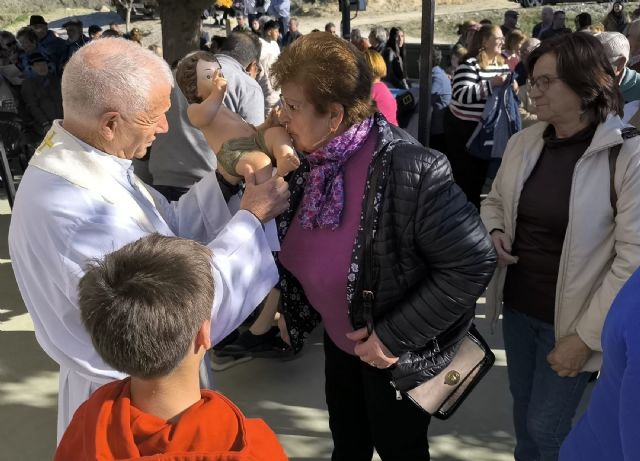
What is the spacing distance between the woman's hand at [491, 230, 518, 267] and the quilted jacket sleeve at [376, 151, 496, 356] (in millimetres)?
325

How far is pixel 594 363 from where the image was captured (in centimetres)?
202

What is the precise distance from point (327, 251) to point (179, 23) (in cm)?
657

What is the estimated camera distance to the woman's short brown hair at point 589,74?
6.42 ft

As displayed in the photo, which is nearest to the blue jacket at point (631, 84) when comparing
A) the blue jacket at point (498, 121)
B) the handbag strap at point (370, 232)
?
the blue jacket at point (498, 121)

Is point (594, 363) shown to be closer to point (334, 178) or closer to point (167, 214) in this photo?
point (334, 178)

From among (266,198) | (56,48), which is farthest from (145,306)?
(56,48)

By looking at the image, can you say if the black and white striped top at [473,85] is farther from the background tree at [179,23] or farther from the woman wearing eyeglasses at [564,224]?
the background tree at [179,23]

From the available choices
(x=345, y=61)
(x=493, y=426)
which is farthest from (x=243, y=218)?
(x=493, y=426)

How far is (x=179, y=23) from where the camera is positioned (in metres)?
7.66

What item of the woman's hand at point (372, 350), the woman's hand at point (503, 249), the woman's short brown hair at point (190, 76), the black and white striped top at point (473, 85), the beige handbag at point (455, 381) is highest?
the woman's short brown hair at point (190, 76)

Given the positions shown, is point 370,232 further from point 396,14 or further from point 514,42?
point 396,14

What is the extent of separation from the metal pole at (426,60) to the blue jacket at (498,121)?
1538mm

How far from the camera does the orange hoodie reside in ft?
3.58

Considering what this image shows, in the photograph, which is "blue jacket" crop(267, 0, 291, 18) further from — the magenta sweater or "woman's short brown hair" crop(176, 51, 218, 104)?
the magenta sweater
